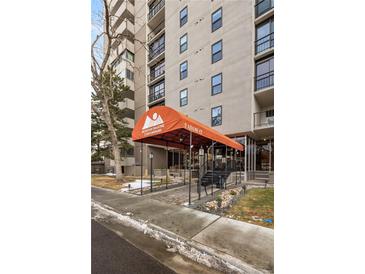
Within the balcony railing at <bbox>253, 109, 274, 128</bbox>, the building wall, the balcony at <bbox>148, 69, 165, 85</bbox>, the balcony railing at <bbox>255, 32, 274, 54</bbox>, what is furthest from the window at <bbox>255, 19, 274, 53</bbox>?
the balcony at <bbox>148, 69, 165, 85</bbox>

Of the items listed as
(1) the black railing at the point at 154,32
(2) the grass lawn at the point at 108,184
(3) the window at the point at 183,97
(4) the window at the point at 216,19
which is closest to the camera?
(2) the grass lawn at the point at 108,184

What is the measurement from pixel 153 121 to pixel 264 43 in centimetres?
1112

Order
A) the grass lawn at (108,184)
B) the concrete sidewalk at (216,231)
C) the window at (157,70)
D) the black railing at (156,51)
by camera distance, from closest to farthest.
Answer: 1. the concrete sidewalk at (216,231)
2. the grass lawn at (108,184)
3. the black railing at (156,51)
4. the window at (157,70)

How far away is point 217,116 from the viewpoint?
1434 centimetres

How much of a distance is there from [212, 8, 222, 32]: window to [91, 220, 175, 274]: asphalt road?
53.9 ft

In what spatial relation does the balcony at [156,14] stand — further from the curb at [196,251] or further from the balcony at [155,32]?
the curb at [196,251]

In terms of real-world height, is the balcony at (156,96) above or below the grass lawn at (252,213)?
above

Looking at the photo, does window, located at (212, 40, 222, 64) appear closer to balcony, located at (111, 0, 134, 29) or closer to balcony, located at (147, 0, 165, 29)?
balcony, located at (147, 0, 165, 29)

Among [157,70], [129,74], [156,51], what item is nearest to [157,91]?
[157,70]

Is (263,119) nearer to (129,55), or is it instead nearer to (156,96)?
(156,96)

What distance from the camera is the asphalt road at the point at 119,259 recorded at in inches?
101

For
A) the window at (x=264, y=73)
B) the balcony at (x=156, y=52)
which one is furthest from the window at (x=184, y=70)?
the window at (x=264, y=73)
